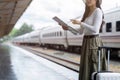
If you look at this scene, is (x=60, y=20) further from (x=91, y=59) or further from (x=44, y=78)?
(x=44, y=78)

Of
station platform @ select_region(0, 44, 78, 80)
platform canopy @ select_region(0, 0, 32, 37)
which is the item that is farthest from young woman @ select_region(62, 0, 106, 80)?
platform canopy @ select_region(0, 0, 32, 37)

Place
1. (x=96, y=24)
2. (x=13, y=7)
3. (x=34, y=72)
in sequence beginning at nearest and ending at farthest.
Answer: (x=96, y=24)
(x=34, y=72)
(x=13, y=7)

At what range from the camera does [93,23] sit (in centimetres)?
489

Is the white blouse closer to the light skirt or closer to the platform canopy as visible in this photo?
the light skirt

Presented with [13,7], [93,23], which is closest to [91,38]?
[93,23]

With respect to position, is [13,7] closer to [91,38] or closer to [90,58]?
[91,38]

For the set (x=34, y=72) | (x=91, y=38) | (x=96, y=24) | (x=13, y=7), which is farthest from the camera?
(x=13, y=7)

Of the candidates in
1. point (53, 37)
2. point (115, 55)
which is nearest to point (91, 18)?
point (115, 55)

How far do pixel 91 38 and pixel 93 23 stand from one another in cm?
20

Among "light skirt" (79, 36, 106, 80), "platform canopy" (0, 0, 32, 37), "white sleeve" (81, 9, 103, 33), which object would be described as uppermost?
"platform canopy" (0, 0, 32, 37)

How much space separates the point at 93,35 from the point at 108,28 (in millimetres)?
15655

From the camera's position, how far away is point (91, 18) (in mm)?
4945

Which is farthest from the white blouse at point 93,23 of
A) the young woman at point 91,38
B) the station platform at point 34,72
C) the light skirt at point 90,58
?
the station platform at point 34,72

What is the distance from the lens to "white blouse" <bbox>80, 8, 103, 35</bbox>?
15.9 feet
